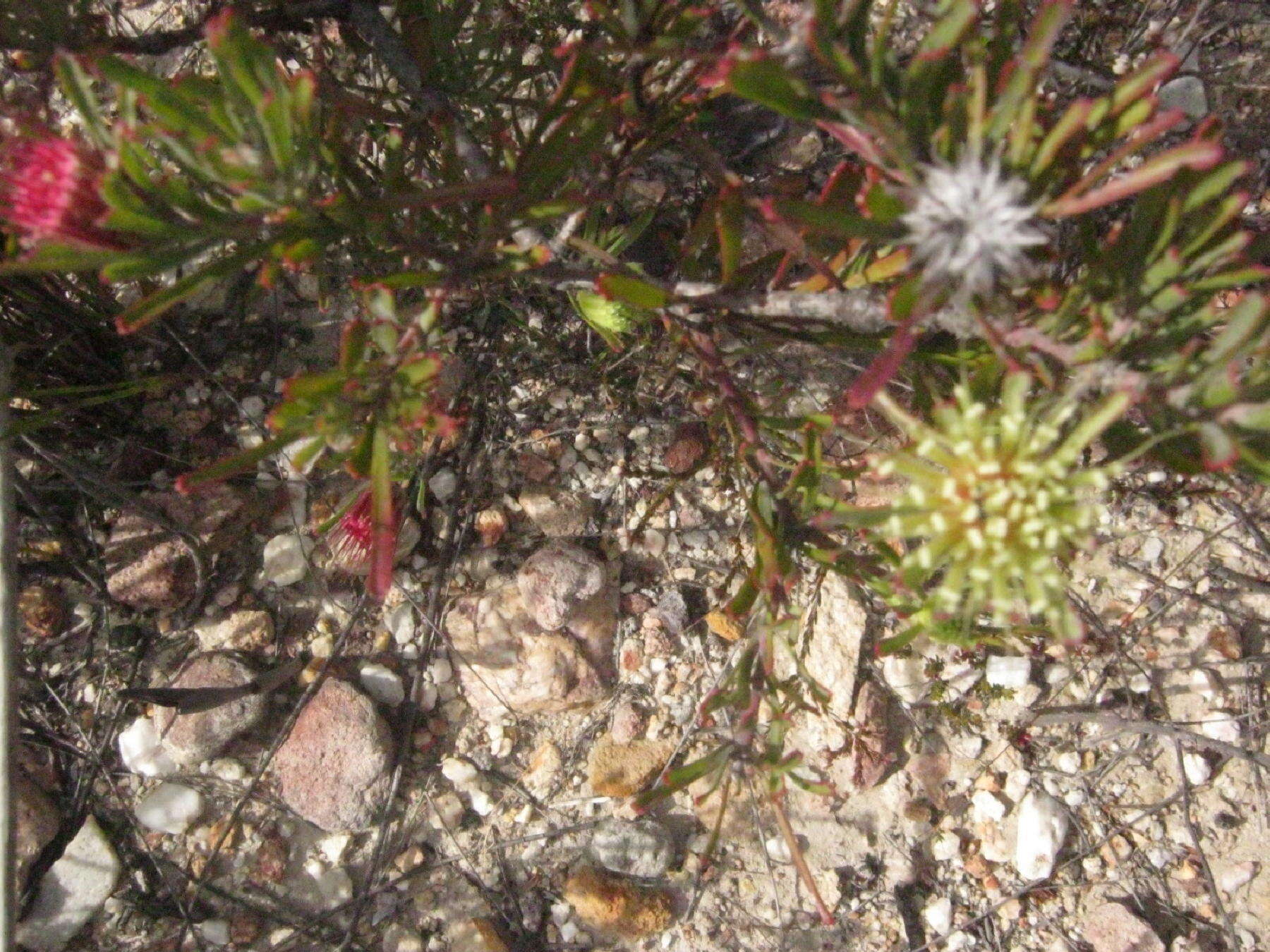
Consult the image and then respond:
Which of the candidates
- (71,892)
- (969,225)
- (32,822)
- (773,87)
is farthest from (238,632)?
(969,225)

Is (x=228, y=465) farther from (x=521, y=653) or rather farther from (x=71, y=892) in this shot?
(x=71, y=892)

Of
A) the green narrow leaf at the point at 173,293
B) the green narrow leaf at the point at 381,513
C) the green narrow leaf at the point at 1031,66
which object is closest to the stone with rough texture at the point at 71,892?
the green narrow leaf at the point at 381,513

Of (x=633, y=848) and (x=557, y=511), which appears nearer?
(x=633, y=848)

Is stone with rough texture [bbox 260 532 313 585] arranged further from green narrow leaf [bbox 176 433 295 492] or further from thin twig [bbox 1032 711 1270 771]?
thin twig [bbox 1032 711 1270 771]

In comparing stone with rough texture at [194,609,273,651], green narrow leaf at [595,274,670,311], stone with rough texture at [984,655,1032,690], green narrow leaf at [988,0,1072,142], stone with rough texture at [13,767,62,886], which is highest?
green narrow leaf at [988,0,1072,142]

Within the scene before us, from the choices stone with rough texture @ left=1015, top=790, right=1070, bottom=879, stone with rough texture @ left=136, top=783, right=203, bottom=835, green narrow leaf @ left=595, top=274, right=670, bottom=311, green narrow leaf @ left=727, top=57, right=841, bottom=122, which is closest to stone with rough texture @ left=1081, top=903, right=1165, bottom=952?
stone with rough texture @ left=1015, top=790, right=1070, bottom=879

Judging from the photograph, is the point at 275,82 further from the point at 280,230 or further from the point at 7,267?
the point at 7,267
